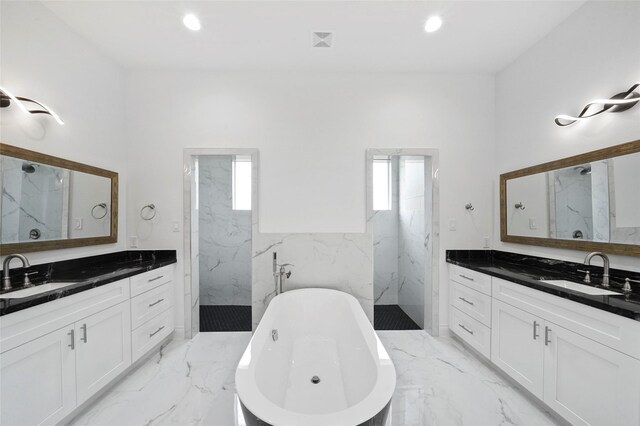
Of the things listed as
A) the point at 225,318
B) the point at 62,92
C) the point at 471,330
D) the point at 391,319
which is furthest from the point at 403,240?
the point at 62,92

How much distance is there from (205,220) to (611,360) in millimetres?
4139

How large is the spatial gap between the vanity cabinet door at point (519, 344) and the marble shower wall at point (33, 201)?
3555 mm

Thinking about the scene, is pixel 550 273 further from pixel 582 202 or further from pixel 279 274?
pixel 279 274

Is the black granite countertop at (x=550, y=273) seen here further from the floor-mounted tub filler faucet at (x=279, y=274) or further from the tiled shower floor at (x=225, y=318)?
the tiled shower floor at (x=225, y=318)

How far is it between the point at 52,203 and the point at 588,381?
374 cm

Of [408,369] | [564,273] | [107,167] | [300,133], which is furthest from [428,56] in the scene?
[107,167]

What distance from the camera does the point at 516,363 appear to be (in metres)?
1.93

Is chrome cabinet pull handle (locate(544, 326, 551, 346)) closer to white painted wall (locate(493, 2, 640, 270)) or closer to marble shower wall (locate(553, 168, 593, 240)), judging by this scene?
white painted wall (locate(493, 2, 640, 270))

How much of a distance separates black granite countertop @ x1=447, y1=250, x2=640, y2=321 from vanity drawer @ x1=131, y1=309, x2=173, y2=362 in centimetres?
298

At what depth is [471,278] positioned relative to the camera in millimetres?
2492

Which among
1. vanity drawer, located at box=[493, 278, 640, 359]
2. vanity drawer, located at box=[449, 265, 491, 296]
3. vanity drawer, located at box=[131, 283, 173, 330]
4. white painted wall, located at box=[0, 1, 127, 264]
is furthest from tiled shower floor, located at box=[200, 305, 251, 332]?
vanity drawer, located at box=[493, 278, 640, 359]

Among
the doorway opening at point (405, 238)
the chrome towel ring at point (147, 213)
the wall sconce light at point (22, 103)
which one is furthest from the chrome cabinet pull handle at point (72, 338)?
the doorway opening at point (405, 238)

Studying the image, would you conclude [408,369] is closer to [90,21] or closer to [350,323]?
[350,323]

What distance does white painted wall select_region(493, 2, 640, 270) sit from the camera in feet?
5.75
